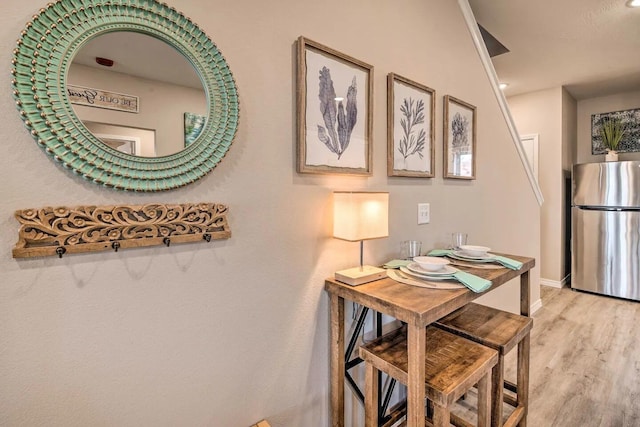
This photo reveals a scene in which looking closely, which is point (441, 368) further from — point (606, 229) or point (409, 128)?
point (606, 229)

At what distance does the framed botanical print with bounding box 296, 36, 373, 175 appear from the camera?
120 centimetres

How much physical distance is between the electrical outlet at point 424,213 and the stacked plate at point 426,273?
463 mm

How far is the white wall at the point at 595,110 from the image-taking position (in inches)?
154

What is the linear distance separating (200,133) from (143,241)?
14.3 inches

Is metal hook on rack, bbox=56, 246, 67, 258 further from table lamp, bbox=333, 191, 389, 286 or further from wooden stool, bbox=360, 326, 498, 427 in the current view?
wooden stool, bbox=360, 326, 498, 427

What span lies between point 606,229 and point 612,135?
1241mm

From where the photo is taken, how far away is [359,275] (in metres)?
1.27

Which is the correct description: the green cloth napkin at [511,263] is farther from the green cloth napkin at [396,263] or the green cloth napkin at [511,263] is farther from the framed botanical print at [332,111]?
the framed botanical print at [332,111]

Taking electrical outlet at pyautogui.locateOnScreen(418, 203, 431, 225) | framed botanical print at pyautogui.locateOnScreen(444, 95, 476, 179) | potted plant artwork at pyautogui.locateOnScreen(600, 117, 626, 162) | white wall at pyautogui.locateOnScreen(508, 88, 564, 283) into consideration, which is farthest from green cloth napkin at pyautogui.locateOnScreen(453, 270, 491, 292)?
potted plant artwork at pyautogui.locateOnScreen(600, 117, 626, 162)

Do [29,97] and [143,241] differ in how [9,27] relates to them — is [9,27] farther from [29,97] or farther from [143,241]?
[143,241]

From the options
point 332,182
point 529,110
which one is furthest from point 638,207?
point 332,182

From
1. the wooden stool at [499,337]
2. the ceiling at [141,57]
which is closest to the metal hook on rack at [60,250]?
the ceiling at [141,57]

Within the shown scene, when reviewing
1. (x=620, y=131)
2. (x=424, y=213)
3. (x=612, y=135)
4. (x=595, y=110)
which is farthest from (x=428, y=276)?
(x=595, y=110)

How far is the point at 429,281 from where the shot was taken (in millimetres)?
1270
